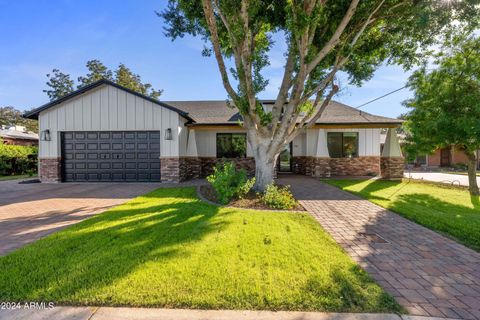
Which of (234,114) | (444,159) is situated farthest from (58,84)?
(444,159)

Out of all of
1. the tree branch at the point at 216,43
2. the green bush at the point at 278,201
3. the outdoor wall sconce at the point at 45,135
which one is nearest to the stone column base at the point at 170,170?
the tree branch at the point at 216,43

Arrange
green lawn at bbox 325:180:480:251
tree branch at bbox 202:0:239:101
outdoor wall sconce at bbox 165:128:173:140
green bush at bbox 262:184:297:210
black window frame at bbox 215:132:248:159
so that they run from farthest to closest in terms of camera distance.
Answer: black window frame at bbox 215:132:248:159 < outdoor wall sconce at bbox 165:128:173:140 < green bush at bbox 262:184:297:210 < tree branch at bbox 202:0:239:101 < green lawn at bbox 325:180:480:251

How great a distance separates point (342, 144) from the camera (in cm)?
1466

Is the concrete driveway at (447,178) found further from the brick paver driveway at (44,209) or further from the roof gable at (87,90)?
the brick paver driveway at (44,209)

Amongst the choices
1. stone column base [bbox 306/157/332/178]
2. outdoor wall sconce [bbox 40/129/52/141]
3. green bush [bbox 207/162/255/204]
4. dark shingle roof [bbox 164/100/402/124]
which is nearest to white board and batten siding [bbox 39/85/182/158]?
outdoor wall sconce [bbox 40/129/52/141]

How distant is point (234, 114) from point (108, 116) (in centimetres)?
747

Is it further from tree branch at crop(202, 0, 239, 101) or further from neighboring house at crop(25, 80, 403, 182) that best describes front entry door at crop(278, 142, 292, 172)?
tree branch at crop(202, 0, 239, 101)

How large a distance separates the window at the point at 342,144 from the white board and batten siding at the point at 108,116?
9353 mm

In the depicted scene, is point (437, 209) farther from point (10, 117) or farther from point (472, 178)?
point (10, 117)

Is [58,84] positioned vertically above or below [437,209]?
above

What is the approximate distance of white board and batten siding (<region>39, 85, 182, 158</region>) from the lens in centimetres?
1195

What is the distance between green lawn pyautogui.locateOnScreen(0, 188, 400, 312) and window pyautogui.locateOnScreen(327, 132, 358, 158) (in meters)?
10.6

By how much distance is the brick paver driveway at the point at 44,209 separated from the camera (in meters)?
4.71

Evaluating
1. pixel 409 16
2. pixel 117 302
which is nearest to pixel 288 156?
pixel 409 16
